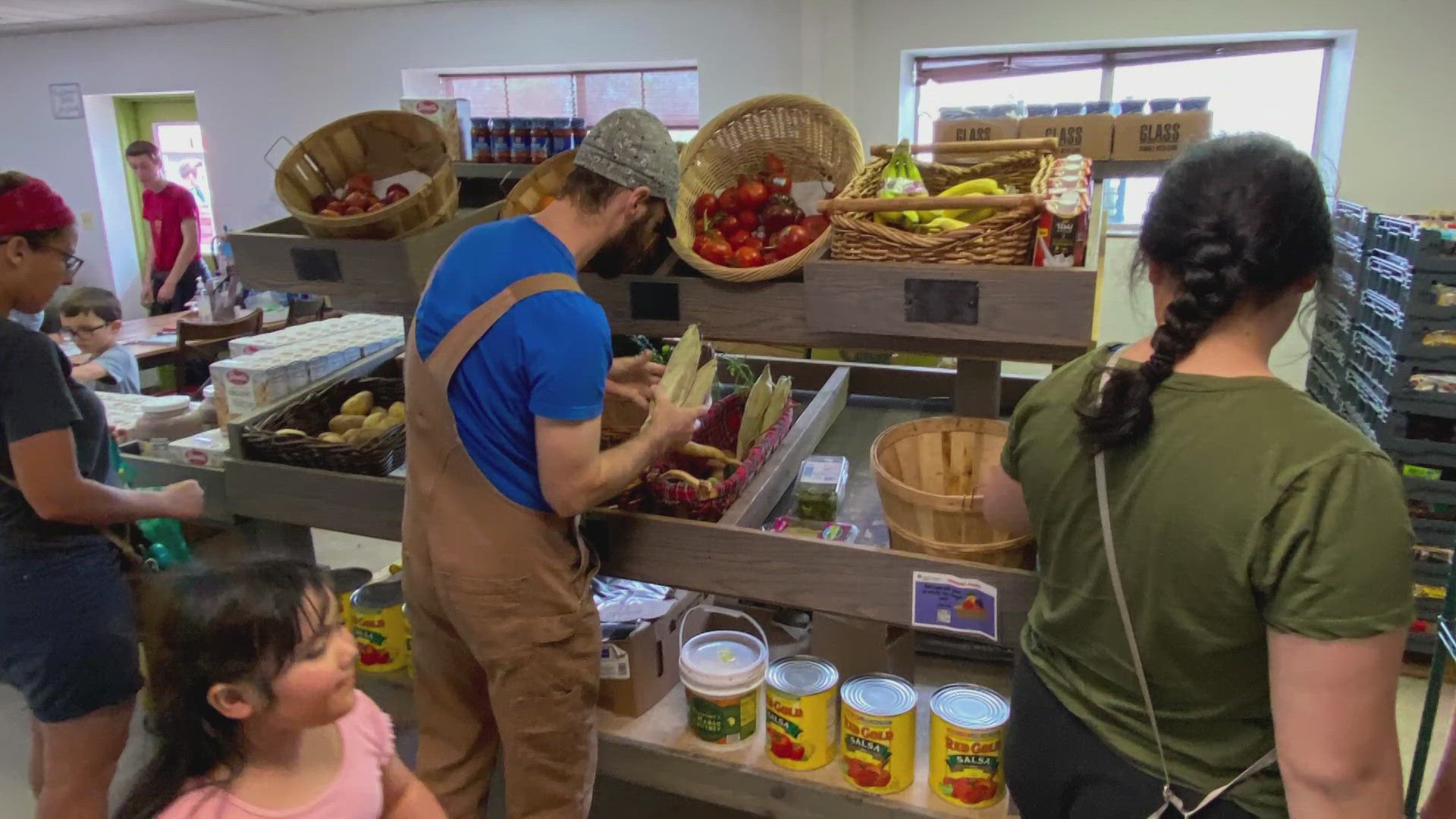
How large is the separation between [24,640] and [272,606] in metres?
1.11

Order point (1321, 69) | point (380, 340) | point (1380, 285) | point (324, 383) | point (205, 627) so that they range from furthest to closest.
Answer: point (1321, 69) → point (1380, 285) → point (380, 340) → point (324, 383) → point (205, 627)

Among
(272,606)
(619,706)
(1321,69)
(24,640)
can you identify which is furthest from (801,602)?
(1321,69)

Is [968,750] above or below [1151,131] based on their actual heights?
below

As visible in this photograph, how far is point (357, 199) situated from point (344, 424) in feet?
1.89

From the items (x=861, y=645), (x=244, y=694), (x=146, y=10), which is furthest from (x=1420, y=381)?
(x=146, y=10)

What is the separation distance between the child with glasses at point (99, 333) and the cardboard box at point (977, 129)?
3081mm

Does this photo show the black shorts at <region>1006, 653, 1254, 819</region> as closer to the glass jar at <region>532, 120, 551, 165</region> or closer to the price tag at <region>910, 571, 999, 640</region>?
the price tag at <region>910, 571, 999, 640</region>

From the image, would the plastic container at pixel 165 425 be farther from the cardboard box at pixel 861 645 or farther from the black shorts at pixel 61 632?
the cardboard box at pixel 861 645

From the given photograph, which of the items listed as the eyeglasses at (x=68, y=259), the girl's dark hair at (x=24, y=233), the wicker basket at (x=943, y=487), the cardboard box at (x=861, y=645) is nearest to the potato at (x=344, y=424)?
→ the eyeglasses at (x=68, y=259)

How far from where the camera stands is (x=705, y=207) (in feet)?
6.38

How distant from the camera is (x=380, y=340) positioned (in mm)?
2812

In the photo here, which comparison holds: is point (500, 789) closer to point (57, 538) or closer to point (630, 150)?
point (57, 538)

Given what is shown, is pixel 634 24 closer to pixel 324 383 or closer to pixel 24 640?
pixel 324 383

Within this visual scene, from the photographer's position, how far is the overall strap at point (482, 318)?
4.73 ft
